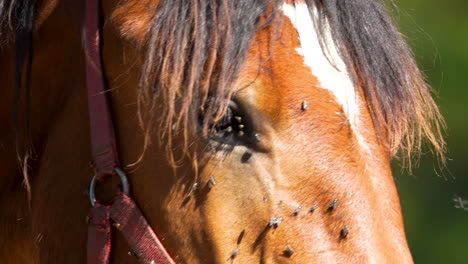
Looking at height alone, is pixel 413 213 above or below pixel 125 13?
below

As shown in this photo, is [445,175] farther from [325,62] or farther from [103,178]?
[103,178]

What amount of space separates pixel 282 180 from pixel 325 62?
13.1 inches

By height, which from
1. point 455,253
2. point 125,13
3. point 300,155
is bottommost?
point 455,253

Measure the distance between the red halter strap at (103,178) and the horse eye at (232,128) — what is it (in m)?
0.28

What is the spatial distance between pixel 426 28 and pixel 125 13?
559 cm

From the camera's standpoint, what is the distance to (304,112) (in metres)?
1.75

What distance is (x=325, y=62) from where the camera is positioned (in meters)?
1.84

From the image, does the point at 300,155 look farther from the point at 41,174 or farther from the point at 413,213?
the point at 413,213

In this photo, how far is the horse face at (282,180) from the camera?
1.70 metres

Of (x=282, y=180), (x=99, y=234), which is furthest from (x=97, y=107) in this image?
(x=282, y=180)

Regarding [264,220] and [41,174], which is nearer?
[264,220]

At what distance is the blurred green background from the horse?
16.3 feet

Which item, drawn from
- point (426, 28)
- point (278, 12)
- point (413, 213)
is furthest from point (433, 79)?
point (278, 12)

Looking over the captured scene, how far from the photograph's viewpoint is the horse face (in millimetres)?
1701
